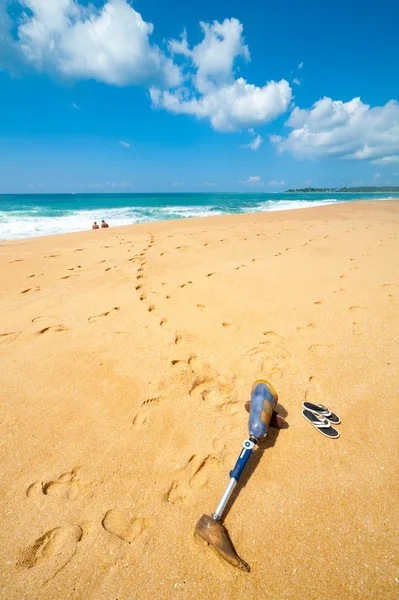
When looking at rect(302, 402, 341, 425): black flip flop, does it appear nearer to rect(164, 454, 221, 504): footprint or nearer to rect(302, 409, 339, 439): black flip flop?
rect(302, 409, 339, 439): black flip flop

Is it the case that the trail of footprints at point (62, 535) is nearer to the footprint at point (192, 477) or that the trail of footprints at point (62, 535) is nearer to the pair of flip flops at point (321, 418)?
the footprint at point (192, 477)

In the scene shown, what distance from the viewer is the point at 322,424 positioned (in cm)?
191

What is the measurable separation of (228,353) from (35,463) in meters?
1.79

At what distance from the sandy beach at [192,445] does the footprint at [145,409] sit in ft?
0.04

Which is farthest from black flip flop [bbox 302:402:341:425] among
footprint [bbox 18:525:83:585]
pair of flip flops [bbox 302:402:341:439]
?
footprint [bbox 18:525:83:585]

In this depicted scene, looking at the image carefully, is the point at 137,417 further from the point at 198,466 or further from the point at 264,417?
the point at 264,417

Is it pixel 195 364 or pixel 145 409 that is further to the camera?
pixel 195 364

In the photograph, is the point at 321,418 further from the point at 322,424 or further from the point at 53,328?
the point at 53,328

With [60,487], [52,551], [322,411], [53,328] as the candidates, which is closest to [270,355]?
[322,411]

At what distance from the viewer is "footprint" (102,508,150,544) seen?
1.41 m

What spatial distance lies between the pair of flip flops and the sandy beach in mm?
60

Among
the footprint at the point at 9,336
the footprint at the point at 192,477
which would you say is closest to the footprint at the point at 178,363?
the footprint at the point at 192,477

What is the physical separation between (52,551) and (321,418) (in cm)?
187

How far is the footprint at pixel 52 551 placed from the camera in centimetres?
130
